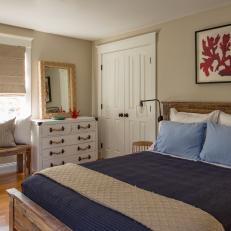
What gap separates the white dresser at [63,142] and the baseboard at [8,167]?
405mm

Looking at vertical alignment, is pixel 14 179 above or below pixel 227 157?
below

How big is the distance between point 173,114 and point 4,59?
2.54 m

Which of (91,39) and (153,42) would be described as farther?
(91,39)

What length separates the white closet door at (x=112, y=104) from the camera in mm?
4512

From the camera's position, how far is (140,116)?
4.19 metres

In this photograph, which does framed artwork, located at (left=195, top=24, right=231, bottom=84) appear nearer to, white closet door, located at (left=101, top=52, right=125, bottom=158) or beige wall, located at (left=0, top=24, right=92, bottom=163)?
white closet door, located at (left=101, top=52, right=125, bottom=158)

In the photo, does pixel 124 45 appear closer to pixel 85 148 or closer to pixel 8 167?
pixel 85 148

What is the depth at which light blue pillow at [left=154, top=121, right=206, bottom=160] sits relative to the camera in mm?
2719

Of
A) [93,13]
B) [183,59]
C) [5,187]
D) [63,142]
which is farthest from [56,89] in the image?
[183,59]

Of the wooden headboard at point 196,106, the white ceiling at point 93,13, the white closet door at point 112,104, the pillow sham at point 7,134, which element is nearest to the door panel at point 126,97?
the white closet door at point 112,104

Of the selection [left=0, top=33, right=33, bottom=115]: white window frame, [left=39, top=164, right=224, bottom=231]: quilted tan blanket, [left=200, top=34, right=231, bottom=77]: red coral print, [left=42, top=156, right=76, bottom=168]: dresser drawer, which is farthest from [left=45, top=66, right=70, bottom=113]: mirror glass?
[left=39, top=164, right=224, bottom=231]: quilted tan blanket

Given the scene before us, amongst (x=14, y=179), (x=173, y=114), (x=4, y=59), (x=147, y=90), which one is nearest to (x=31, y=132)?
(x=14, y=179)

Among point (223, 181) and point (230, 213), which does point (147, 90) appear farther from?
point (230, 213)

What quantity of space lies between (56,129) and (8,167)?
0.96 meters
